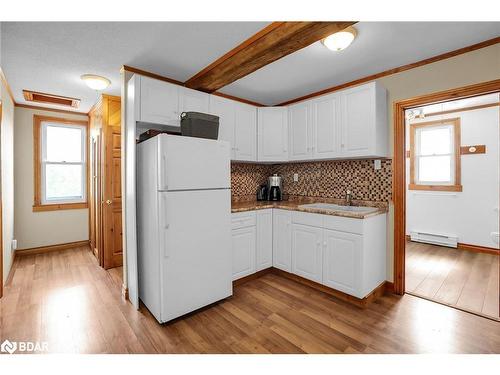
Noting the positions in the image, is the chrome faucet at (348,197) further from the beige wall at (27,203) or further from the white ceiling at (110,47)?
the beige wall at (27,203)

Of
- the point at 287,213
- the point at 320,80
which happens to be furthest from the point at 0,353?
the point at 320,80

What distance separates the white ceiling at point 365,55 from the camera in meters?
1.86

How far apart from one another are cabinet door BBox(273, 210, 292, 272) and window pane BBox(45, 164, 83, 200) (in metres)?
3.58

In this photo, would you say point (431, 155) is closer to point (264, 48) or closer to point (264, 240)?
point (264, 240)

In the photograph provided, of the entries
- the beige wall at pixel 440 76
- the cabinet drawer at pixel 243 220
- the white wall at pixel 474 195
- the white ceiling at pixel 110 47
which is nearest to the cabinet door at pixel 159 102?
the white ceiling at pixel 110 47

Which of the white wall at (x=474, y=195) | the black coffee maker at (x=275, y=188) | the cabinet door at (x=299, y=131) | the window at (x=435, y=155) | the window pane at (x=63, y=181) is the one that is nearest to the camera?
the cabinet door at (x=299, y=131)

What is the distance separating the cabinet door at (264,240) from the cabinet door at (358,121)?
1171mm

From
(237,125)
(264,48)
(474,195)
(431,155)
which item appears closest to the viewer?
(264,48)

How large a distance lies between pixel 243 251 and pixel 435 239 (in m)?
3.70

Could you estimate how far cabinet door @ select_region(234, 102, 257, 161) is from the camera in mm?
3125

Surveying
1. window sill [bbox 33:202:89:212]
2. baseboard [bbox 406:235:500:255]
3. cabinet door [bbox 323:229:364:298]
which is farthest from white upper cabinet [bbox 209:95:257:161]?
baseboard [bbox 406:235:500:255]

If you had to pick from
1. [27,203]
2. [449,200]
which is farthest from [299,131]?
[27,203]

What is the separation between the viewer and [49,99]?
3.44 metres

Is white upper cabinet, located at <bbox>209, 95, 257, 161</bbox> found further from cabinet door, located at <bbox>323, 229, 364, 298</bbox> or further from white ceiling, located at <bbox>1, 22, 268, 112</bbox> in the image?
cabinet door, located at <bbox>323, 229, 364, 298</bbox>
